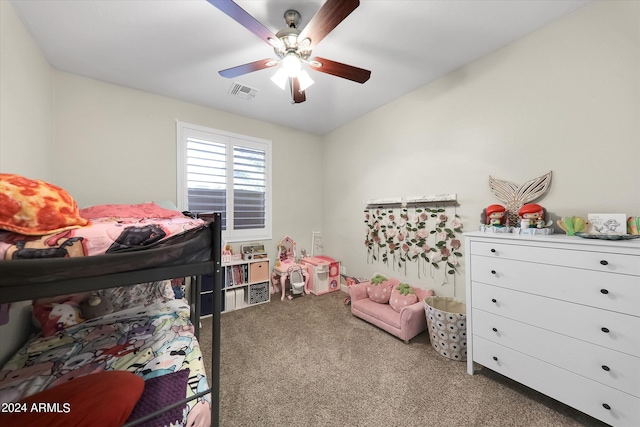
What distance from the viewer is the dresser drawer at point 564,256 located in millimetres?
1184

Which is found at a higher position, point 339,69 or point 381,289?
point 339,69

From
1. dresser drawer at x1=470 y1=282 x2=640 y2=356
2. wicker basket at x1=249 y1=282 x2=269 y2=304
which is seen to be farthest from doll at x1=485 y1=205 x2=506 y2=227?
wicker basket at x1=249 y1=282 x2=269 y2=304

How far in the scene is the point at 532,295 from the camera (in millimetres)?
1472

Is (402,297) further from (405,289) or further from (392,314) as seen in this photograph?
(392,314)

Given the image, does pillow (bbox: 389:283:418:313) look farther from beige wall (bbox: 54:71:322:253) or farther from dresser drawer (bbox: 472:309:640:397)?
beige wall (bbox: 54:71:322:253)

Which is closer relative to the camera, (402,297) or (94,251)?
(94,251)

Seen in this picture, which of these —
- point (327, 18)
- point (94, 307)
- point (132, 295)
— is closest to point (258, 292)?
point (132, 295)

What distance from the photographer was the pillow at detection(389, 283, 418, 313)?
239 centimetres

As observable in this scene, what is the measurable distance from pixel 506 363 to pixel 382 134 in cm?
262

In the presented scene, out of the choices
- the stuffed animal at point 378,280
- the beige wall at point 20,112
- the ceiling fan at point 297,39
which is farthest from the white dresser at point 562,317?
the beige wall at point 20,112

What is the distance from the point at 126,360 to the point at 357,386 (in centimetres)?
→ 144

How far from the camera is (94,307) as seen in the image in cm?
168

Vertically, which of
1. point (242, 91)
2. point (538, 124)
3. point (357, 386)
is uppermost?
point (242, 91)

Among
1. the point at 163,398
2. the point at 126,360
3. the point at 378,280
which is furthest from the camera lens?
the point at 378,280
